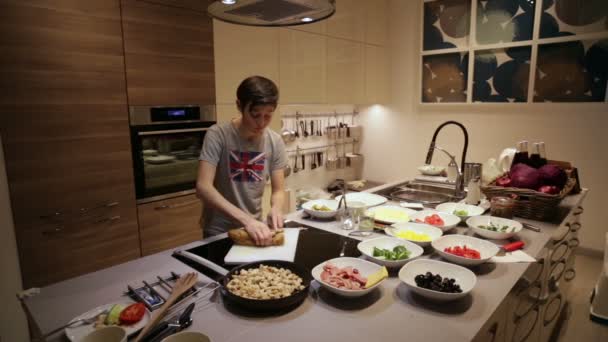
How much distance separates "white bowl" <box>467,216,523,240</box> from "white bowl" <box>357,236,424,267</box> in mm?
375

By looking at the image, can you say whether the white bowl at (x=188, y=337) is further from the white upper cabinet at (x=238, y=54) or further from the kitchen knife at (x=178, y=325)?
the white upper cabinet at (x=238, y=54)

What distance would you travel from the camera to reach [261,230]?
56.7 inches

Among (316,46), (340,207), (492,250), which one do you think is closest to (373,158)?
(316,46)

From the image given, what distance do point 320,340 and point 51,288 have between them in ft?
2.86

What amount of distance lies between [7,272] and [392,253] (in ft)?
6.32

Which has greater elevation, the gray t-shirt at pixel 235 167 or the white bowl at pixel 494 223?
the gray t-shirt at pixel 235 167

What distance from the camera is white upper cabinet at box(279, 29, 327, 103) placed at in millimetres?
3041

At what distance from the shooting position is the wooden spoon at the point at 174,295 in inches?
36.3

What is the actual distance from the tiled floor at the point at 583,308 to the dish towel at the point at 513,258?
810 millimetres

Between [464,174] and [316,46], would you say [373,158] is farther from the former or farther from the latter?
[464,174]

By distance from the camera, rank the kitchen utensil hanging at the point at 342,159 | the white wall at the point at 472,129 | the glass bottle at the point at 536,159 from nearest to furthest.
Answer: the glass bottle at the point at 536,159 < the white wall at the point at 472,129 < the kitchen utensil hanging at the point at 342,159

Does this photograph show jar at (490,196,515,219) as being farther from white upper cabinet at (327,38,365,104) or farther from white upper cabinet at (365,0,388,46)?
white upper cabinet at (365,0,388,46)

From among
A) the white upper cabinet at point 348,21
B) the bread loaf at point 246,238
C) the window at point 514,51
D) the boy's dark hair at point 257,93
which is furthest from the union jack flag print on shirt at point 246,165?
the window at point 514,51

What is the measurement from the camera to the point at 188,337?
0.88m
